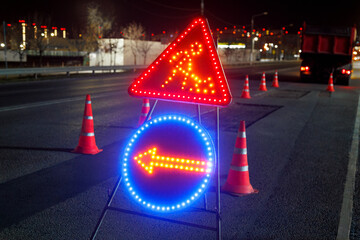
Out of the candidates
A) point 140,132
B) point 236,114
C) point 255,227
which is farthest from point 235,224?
point 236,114

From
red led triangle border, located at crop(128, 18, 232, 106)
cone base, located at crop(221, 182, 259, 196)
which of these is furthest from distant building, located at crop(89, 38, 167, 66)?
red led triangle border, located at crop(128, 18, 232, 106)

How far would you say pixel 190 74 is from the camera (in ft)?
10.4

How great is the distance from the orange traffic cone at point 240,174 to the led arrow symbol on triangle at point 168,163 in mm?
2237

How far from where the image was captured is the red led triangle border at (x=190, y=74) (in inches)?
122

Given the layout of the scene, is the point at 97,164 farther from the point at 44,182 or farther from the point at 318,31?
the point at 318,31

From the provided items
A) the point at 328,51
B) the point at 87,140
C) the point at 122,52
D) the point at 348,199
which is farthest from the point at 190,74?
the point at 122,52

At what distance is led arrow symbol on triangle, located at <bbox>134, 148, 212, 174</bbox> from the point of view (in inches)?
122

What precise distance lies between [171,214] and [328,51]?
2376 centimetres

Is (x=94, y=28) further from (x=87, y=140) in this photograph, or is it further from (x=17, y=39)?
(x=87, y=140)

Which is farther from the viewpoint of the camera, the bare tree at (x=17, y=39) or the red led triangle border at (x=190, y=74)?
the bare tree at (x=17, y=39)

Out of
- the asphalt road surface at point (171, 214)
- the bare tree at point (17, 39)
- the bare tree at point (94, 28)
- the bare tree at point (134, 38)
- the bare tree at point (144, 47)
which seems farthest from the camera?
the bare tree at point (144, 47)

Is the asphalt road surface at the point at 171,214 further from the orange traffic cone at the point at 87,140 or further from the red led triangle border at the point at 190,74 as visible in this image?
the red led triangle border at the point at 190,74

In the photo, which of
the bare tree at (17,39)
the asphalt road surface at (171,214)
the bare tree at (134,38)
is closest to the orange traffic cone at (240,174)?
the asphalt road surface at (171,214)

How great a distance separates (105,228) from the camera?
4.06 meters
